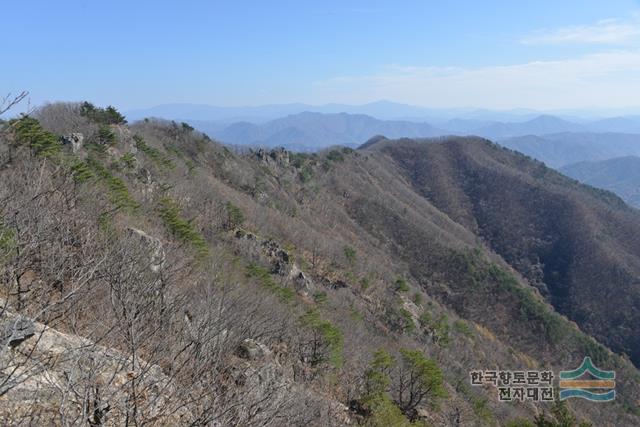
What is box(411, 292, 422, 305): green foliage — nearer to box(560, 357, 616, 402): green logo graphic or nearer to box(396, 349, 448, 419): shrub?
box(560, 357, 616, 402): green logo graphic

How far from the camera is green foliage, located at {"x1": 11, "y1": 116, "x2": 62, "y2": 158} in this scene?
64.5 feet

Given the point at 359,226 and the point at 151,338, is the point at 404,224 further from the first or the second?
the point at 151,338

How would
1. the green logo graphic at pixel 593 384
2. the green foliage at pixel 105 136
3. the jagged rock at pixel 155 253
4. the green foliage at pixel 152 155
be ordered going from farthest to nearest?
the green logo graphic at pixel 593 384 → the green foliage at pixel 152 155 → the green foliage at pixel 105 136 → the jagged rock at pixel 155 253

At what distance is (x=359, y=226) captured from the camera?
66500 mm

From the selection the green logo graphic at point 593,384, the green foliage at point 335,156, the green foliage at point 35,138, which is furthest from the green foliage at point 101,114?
the green logo graphic at point 593,384

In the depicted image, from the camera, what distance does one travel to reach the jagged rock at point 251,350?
12070mm

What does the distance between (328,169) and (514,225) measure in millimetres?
40577

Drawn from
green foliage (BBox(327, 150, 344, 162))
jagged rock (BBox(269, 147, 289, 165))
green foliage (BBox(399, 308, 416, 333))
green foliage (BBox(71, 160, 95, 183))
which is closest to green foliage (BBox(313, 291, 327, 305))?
green foliage (BBox(399, 308, 416, 333))

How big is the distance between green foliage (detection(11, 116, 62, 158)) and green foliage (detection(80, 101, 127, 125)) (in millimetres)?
18880

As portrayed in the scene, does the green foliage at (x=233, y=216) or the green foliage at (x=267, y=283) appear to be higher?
the green foliage at (x=233, y=216)

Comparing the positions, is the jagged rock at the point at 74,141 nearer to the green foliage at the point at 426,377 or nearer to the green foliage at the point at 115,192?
the green foliage at the point at 115,192

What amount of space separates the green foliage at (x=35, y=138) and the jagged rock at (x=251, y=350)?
14.2 metres

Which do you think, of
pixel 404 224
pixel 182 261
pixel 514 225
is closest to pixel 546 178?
pixel 514 225

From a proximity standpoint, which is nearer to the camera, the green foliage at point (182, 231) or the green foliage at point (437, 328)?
the green foliage at point (182, 231)
